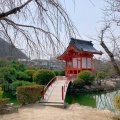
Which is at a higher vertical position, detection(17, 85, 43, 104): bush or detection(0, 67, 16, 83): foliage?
detection(0, 67, 16, 83): foliage

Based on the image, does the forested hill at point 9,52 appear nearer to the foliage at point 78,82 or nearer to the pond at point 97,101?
the pond at point 97,101

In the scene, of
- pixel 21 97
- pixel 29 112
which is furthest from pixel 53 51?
pixel 21 97

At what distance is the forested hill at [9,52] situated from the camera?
2.48m

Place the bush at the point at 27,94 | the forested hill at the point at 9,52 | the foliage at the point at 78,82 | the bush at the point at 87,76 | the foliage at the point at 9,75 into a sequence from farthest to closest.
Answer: the bush at the point at 87,76, the foliage at the point at 78,82, the foliage at the point at 9,75, the bush at the point at 27,94, the forested hill at the point at 9,52

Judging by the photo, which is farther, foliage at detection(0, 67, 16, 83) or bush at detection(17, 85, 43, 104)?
foliage at detection(0, 67, 16, 83)

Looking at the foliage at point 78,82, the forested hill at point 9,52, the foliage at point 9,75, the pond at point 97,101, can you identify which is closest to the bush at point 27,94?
the pond at point 97,101

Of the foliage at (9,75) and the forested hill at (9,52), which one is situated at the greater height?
the forested hill at (9,52)

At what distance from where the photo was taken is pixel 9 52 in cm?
252

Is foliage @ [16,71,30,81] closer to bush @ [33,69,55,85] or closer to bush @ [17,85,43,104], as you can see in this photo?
bush @ [33,69,55,85]

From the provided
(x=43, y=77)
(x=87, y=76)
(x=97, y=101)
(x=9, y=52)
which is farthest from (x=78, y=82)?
(x=9, y=52)

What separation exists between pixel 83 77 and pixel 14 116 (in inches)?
548

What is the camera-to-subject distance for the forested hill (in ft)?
8.14

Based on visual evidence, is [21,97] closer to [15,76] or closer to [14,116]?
[14,116]

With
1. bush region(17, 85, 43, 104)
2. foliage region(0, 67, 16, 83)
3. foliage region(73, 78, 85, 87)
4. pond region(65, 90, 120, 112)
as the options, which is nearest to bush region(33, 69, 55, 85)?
foliage region(0, 67, 16, 83)
